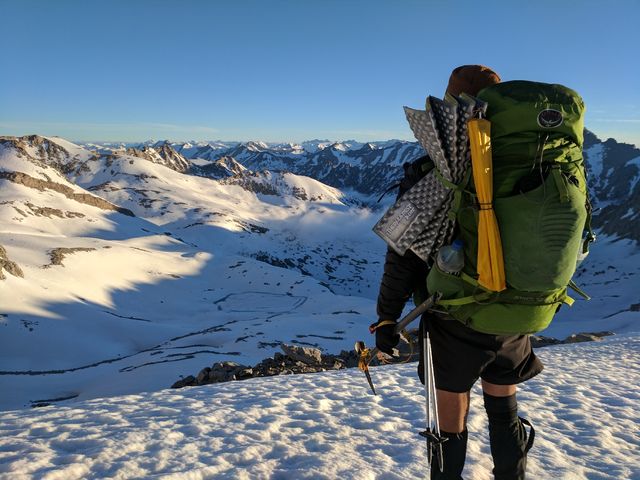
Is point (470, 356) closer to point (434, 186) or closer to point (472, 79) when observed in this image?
point (434, 186)

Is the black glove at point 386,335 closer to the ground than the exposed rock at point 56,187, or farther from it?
farther from it

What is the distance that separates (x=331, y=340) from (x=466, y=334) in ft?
132

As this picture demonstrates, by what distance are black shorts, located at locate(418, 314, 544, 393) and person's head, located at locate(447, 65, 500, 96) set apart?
187cm

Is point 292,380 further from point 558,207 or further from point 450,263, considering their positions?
point 558,207

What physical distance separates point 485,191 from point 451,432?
2.10 m

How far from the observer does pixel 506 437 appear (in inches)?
141

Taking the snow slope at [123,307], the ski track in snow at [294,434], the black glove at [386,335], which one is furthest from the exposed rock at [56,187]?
the black glove at [386,335]

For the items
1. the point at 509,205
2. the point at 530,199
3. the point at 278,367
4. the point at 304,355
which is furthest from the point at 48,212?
the point at 530,199

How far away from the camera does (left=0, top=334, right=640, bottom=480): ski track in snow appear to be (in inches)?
184

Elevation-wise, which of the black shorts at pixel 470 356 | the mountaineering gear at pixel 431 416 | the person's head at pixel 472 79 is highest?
the person's head at pixel 472 79

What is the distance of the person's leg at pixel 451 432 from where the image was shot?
3.51 meters

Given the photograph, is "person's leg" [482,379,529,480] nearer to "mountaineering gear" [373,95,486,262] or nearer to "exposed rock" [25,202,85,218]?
"mountaineering gear" [373,95,486,262]

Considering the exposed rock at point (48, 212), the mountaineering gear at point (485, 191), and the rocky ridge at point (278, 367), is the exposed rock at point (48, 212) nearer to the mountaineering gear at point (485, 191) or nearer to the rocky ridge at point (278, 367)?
the rocky ridge at point (278, 367)

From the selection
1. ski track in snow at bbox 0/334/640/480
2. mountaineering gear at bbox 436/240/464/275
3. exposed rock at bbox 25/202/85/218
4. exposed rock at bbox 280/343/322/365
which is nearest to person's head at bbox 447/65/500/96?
mountaineering gear at bbox 436/240/464/275
